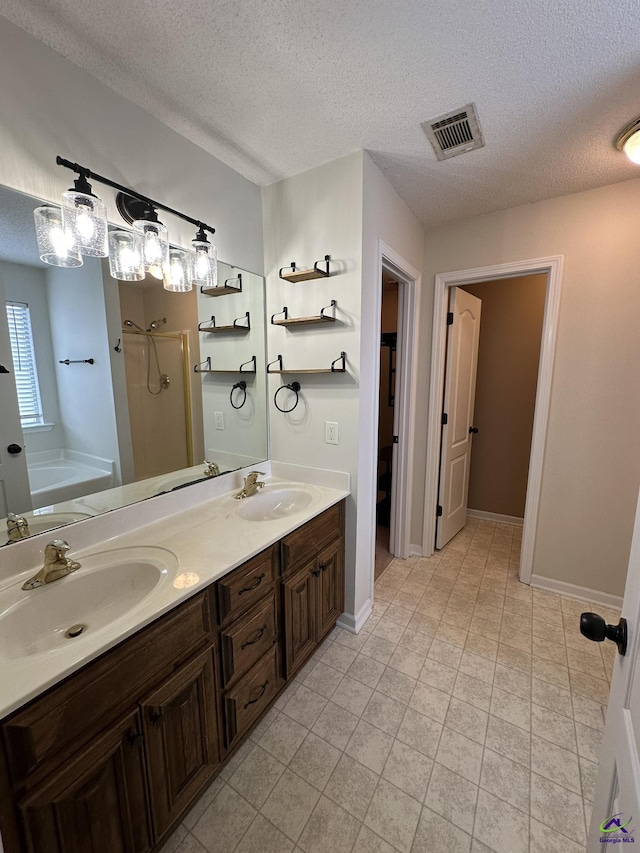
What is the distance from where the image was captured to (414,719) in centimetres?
150

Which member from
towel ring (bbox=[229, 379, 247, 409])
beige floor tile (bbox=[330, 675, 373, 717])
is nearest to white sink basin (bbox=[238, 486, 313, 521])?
towel ring (bbox=[229, 379, 247, 409])

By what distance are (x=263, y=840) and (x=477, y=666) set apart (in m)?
1.19

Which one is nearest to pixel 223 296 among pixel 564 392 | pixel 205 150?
pixel 205 150

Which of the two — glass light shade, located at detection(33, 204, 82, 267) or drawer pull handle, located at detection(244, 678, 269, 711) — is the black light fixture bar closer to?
glass light shade, located at detection(33, 204, 82, 267)

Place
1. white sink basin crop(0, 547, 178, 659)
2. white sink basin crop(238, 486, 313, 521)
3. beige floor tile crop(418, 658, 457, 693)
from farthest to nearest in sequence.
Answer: white sink basin crop(238, 486, 313, 521)
beige floor tile crop(418, 658, 457, 693)
white sink basin crop(0, 547, 178, 659)

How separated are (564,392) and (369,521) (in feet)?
4.94

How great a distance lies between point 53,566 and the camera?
108 cm

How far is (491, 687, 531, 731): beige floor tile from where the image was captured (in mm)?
1496

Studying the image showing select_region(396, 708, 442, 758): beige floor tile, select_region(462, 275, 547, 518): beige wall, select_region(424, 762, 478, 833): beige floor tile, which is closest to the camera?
select_region(424, 762, 478, 833): beige floor tile

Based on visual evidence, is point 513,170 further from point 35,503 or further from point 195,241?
point 35,503

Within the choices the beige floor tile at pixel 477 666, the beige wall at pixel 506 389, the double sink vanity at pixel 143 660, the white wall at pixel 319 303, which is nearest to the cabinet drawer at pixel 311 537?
the double sink vanity at pixel 143 660

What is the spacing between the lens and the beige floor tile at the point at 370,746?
1.34m

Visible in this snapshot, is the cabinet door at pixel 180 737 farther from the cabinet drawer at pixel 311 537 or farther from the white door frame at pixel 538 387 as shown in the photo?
the white door frame at pixel 538 387

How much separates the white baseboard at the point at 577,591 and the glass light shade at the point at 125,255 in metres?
3.00
